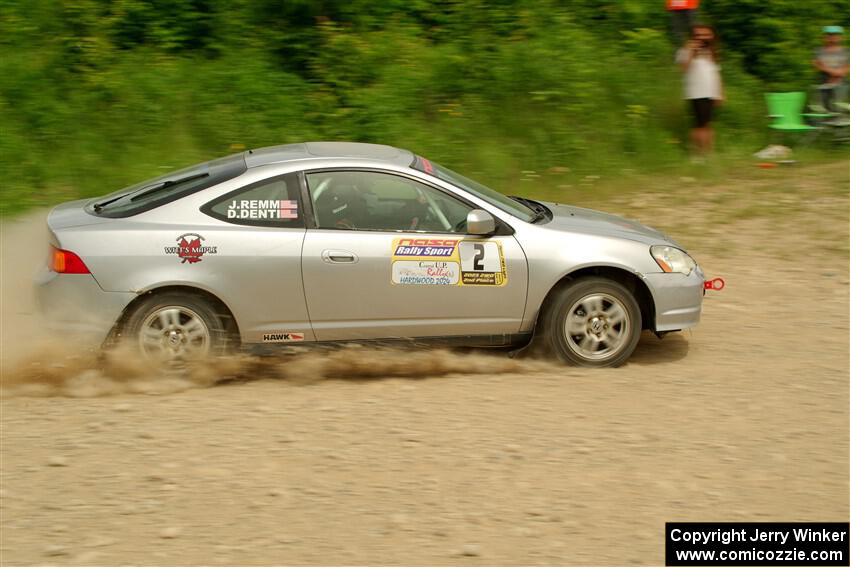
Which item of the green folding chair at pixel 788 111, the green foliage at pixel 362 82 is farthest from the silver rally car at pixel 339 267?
the green folding chair at pixel 788 111

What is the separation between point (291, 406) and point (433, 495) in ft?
5.05

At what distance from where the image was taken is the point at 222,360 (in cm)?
667

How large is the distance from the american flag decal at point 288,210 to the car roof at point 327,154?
344mm

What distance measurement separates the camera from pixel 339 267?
665cm

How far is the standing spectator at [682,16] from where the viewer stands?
1366 cm

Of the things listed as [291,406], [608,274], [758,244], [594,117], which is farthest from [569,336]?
[594,117]

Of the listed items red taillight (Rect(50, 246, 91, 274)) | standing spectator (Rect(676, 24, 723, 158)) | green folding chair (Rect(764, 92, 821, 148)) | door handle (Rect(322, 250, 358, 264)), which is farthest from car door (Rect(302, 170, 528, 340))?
green folding chair (Rect(764, 92, 821, 148))

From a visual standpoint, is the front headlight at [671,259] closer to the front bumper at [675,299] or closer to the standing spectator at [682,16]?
the front bumper at [675,299]

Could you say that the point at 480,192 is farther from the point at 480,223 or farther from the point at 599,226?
the point at 599,226

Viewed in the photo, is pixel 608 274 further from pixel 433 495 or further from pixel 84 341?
pixel 84 341

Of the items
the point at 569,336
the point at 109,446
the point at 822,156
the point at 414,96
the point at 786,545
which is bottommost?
the point at 786,545

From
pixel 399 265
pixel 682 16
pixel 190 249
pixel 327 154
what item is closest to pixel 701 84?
pixel 682 16

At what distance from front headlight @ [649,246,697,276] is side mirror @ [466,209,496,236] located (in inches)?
47.1

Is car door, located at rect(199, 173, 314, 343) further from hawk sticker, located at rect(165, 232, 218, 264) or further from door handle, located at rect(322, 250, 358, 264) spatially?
door handle, located at rect(322, 250, 358, 264)
